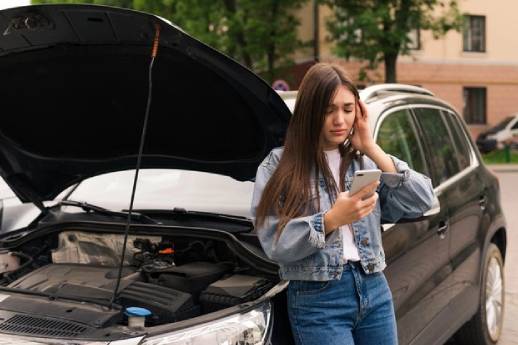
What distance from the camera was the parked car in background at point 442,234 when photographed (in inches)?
129

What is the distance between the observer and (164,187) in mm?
3627

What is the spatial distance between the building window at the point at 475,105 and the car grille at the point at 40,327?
29.7m

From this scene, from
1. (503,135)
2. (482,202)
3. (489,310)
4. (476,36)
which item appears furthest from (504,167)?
(482,202)

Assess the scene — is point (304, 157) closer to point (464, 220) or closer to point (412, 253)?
point (412, 253)

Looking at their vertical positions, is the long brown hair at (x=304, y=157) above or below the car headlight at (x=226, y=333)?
above

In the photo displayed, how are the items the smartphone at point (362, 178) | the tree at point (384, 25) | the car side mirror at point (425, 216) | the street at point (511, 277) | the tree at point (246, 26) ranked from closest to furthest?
the smartphone at point (362, 178) < the car side mirror at point (425, 216) < the street at point (511, 277) < the tree at point (384, 25) < the tree at point (246, 26)

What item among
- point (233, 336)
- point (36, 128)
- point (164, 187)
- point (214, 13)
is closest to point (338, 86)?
point (233, 336)

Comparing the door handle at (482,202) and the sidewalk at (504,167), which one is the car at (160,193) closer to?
the door handle at (482,202)

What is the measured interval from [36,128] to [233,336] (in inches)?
79.2

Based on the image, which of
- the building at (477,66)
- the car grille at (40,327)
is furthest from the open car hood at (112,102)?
the building at (477,66)

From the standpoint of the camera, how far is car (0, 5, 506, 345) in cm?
241

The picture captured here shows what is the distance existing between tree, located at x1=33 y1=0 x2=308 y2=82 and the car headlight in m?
17.6

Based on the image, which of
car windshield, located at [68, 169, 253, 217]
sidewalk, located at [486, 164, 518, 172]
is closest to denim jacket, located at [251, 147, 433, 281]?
car windshield, located at [68, 169, 253, 217]

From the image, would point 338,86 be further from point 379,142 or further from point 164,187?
point 164,187
